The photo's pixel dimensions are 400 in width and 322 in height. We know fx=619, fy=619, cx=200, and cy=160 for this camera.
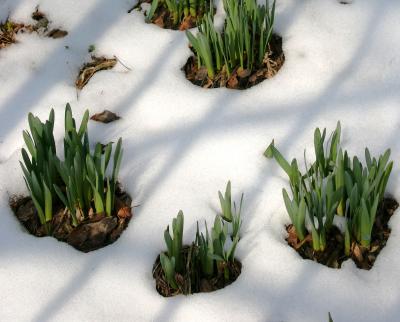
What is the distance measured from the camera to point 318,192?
6.06ft

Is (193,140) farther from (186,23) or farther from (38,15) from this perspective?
(38,15)

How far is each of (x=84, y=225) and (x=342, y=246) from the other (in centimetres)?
85

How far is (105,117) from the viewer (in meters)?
2.39

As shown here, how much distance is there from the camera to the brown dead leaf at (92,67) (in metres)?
2.57

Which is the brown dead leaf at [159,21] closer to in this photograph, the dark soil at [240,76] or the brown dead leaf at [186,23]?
the brown dead leaf at [186,23]

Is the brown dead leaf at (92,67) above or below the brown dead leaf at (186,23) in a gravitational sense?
above

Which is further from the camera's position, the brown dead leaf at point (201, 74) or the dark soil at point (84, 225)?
the brown dead leaf at point (201, 74)

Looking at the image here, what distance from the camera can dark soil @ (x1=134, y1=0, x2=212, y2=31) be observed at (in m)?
2.74

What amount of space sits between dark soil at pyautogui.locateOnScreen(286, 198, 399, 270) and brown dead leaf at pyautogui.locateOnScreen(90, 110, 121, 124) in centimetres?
82

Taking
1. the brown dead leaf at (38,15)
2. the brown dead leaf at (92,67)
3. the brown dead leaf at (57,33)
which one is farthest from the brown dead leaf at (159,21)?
the brown dead leaf at (38,15)

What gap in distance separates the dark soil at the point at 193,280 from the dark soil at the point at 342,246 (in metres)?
0.21

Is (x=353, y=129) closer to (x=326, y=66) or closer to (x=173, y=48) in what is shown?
(x=326, y=66)

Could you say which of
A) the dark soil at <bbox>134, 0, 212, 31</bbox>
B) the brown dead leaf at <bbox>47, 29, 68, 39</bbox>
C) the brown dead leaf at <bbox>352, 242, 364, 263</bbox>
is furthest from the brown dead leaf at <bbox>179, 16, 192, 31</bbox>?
the brown dead leaf at <bbox>352, 242, 364, 263</bbox>

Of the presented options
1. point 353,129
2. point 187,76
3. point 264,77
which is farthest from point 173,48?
point 353,129
